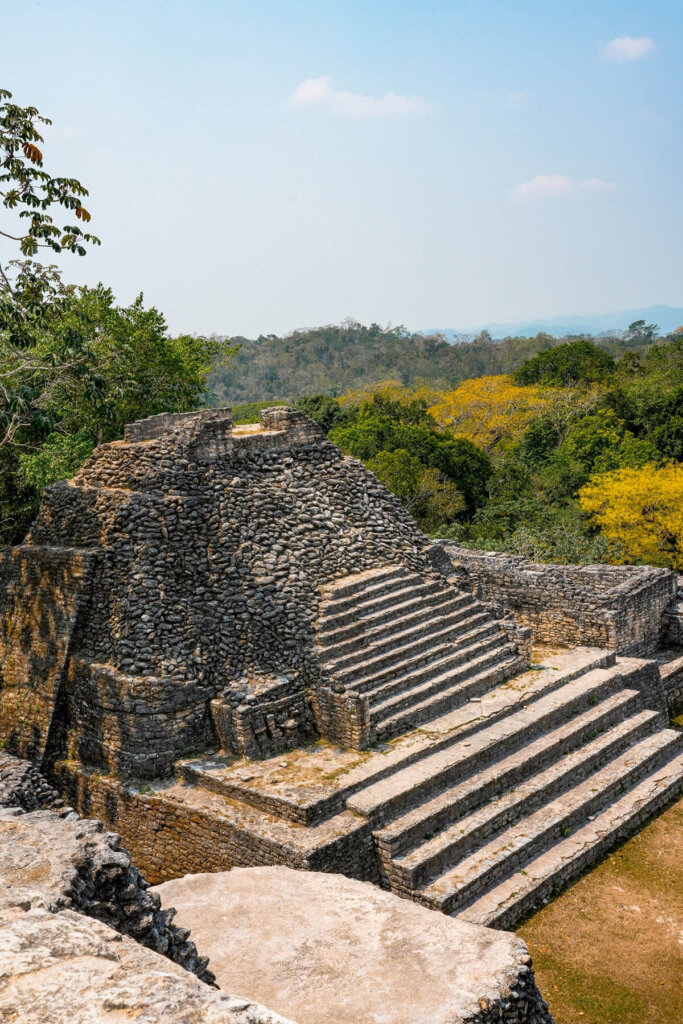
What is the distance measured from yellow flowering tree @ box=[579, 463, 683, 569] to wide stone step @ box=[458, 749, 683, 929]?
8.09 meters

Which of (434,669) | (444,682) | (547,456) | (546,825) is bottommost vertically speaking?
(546,825)

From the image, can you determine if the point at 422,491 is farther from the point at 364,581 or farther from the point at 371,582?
the point at 364,581

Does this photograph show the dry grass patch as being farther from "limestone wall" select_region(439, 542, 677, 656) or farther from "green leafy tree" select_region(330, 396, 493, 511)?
"green leafy tree" select_region(330, 396, 493, 511)

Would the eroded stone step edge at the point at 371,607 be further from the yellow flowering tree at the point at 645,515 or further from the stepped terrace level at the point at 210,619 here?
the yellow flowering tree at the point at 645,515

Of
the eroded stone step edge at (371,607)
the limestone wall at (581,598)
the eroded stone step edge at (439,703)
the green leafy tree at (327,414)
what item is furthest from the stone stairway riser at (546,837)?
the green leafy tree at (327,414)

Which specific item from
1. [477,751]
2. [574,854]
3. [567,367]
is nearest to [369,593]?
[477,751]

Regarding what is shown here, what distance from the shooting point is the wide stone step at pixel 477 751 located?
7.98 m

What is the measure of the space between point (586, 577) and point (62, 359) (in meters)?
8.69

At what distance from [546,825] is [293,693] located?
2892mm

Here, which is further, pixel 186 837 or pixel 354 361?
pixel 354 361

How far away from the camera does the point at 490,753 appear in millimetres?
8922

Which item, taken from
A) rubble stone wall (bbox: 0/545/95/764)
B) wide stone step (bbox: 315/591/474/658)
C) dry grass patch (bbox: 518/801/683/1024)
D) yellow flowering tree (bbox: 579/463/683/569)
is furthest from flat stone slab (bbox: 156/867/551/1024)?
yellow flowering tree (bbox: 579/463/683/569)

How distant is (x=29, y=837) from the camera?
5.90 metres

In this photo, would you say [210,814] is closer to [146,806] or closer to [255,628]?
[146,806]
